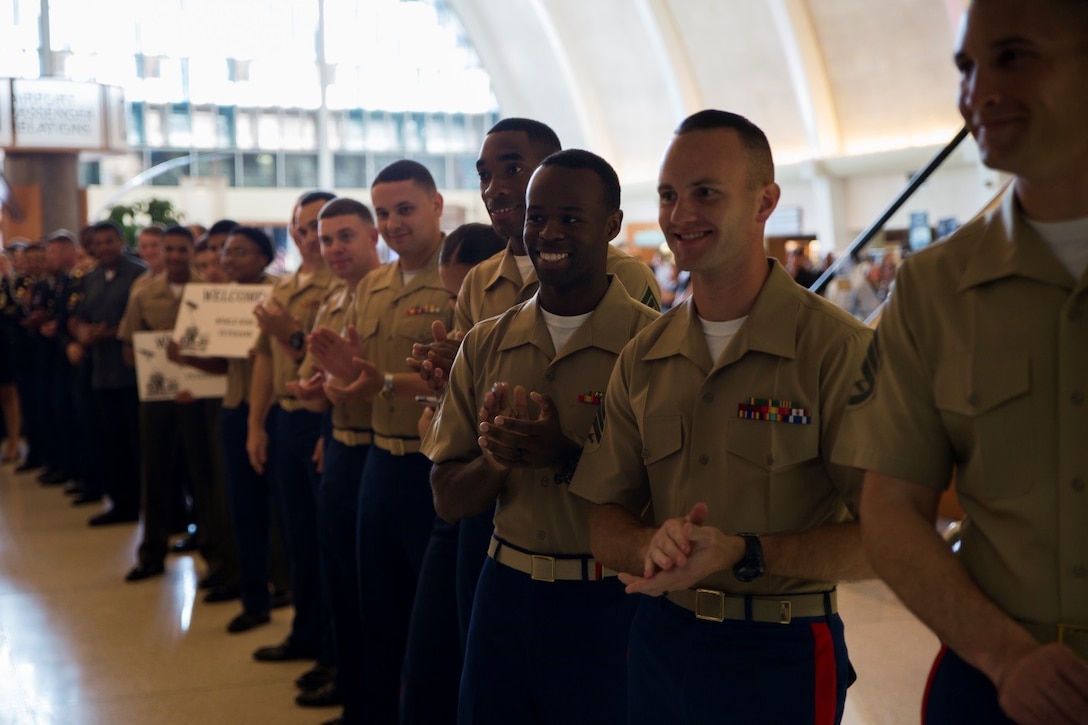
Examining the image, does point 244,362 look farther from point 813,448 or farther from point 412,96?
point 412,96

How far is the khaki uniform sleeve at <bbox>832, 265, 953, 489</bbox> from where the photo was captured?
1516 mm

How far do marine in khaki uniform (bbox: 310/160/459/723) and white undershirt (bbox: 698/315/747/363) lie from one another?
1441 mm

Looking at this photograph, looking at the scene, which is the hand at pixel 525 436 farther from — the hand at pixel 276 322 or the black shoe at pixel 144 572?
the black shoe at pixel 144 572

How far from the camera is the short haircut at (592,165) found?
241 cm

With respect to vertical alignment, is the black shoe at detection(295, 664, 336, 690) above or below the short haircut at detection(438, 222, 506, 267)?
below

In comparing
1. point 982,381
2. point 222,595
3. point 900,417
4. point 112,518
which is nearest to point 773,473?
point 900,417

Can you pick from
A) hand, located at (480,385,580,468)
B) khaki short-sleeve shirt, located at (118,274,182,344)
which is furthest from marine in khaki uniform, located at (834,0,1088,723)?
khaki short-sleeve shirt, located at (118,274,182,344)

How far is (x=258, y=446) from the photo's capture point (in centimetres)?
507

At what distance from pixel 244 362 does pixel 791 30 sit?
16135 millimetres

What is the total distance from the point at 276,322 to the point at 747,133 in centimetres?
289

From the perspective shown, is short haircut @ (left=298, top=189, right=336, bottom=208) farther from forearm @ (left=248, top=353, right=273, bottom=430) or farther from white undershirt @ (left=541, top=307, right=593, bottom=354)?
white undershirt @ (left=541, top=307, right=593, bottom=354)

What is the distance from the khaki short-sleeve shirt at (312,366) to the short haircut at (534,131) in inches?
46.1

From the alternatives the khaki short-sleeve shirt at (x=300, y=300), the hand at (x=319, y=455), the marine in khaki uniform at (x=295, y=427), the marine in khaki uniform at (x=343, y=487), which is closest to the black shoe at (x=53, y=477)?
the marine in khaki uniform at (x=295, y=427)

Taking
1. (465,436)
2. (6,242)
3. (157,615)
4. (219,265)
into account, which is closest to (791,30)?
(6,242)
